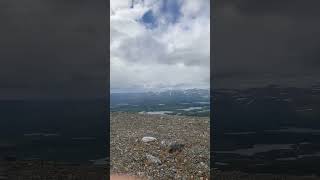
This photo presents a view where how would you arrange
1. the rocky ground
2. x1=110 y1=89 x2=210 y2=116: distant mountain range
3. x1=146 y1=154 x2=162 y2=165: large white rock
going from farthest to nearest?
x1=110 y1=89 x2=210 y2=116: distant mountain range < x1=146 y1=154 x2=162 y2=165: large white rock < the rocky ground

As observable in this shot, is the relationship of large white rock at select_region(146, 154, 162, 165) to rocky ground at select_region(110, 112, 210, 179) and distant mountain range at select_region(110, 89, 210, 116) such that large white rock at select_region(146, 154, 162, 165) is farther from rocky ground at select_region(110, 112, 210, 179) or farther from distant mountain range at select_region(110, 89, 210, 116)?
distant mountain range at select_region(110, 89, 210, 116)

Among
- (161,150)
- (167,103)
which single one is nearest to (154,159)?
(161,150)

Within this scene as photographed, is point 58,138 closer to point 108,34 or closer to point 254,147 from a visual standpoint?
point 254,147

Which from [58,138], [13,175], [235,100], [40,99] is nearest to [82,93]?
[58,138]

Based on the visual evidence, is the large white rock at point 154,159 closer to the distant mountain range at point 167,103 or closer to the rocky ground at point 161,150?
the rocky ground at point 161,150

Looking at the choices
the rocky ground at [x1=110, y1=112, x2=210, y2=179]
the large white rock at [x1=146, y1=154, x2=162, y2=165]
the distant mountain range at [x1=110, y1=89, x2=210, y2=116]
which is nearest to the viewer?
the rocky ground at [x1=110, y1=112, x2=210, y2=179]

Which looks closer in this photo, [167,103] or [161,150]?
[161,150]

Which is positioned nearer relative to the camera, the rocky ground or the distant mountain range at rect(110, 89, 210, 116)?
the rocky ground

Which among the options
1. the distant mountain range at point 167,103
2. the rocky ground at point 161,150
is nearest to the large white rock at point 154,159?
the rocky ground at point 161,150

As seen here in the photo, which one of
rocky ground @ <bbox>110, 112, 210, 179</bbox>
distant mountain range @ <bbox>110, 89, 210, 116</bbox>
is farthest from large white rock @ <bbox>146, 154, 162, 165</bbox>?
distant mountain range @ <bbox>110, 89, 210, 116</bbox>

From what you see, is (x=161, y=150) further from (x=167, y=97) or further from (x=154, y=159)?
(x=167, y=97)
